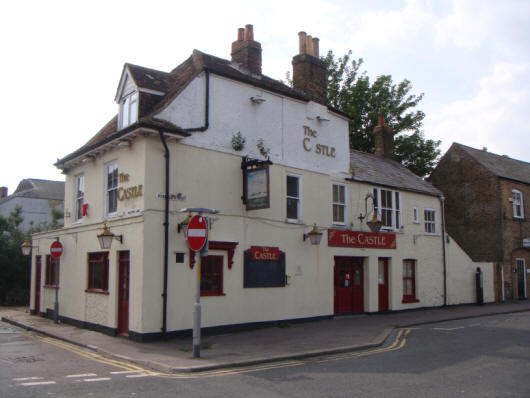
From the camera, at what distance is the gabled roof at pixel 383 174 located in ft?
65.9

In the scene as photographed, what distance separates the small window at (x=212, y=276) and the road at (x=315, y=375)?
3.68 m

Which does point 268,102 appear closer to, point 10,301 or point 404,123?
point 10,301

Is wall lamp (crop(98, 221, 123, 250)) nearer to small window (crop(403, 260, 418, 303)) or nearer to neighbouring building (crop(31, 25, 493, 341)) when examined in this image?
neighbouring building (crop(31, 25, 493, 341))

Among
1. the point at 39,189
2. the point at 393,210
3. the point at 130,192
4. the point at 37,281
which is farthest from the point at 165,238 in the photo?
the point at 39,189

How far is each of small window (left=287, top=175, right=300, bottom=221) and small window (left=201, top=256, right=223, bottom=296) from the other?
11.4 ft

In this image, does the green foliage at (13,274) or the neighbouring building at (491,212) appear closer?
the green foliage at (13,274)

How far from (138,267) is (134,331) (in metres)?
1.70

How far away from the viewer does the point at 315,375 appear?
29.3ft

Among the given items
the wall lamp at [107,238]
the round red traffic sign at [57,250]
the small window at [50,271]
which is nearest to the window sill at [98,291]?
the wall lamp at [107,238]

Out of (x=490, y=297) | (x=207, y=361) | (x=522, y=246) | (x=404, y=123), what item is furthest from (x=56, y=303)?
(x=404, y=123)

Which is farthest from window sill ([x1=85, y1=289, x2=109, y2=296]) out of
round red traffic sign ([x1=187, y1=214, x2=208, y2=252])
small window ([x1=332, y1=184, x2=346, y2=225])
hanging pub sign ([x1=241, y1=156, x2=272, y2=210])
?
small window ([x1=332, y1=184, x2=346, y2=225])

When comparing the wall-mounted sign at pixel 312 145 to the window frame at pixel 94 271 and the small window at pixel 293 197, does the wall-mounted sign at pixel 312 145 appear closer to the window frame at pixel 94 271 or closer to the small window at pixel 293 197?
the small window at pixel 293 197

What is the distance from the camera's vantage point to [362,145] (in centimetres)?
3581

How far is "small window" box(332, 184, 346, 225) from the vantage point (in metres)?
18.6
